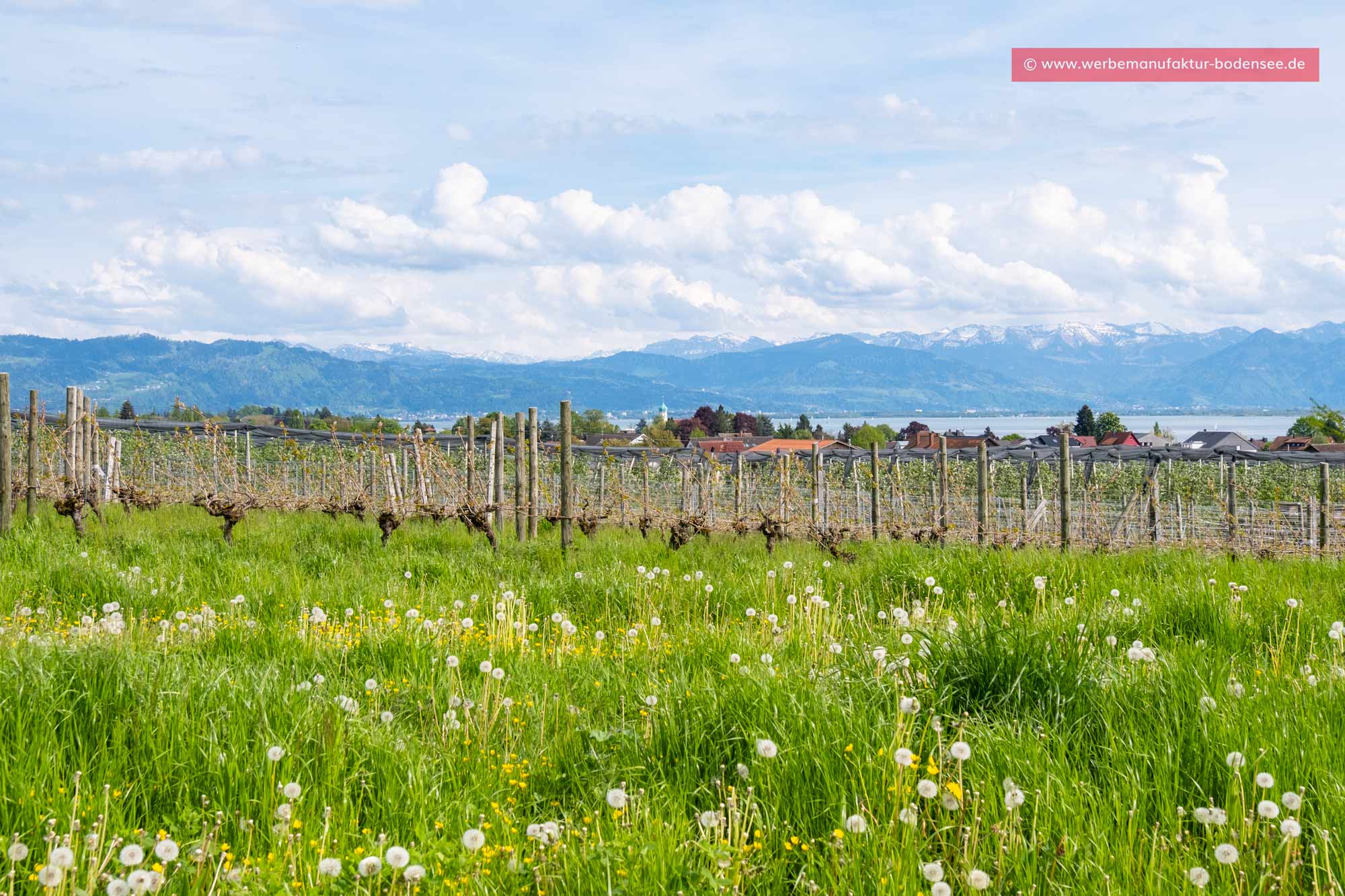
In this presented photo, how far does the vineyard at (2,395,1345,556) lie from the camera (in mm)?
14164

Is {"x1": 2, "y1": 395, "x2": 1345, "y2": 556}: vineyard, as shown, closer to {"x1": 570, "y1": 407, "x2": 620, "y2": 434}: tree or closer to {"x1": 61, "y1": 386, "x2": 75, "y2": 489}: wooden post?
{"x1": 61, "y1": 386, "x2": 75, "y2": 489}: wooden post

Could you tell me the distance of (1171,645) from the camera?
19.1 ft

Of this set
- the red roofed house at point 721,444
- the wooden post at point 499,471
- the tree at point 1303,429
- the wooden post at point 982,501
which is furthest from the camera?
the tree at point 1303,429

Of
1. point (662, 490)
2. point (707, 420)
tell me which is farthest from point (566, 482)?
point (707, 420)

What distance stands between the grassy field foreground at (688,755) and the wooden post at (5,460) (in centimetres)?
677

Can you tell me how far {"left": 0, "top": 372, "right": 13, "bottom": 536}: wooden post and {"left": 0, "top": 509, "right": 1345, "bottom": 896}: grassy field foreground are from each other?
22.2ft

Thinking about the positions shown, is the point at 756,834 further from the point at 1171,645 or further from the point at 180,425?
the point at 180,425

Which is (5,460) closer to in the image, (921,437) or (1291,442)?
(921,437)

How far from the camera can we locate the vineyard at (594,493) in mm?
14164

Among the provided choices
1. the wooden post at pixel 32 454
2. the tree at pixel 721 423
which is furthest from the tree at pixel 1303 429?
the wooden post at pixel 32 454

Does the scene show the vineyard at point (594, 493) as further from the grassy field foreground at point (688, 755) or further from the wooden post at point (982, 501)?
the grassy field foreground at point (688, 755)

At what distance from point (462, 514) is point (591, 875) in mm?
11552

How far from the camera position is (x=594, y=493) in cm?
2348

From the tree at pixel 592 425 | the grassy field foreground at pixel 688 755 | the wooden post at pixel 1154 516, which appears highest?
the tree at pixel 592 425
